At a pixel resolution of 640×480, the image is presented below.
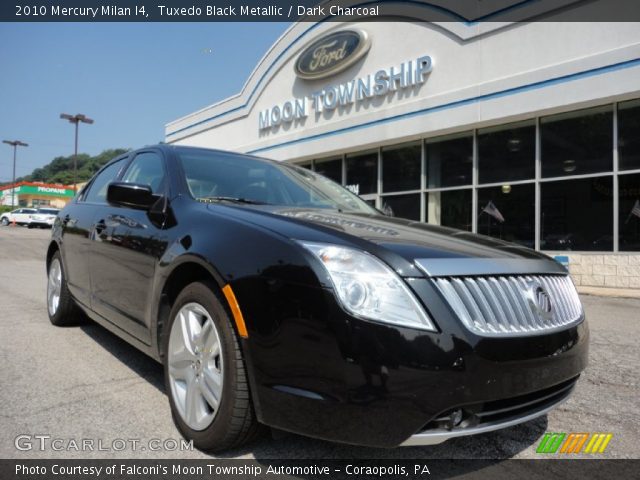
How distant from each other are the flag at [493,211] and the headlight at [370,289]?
32.0 feet

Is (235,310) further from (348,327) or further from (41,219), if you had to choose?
(41,219)

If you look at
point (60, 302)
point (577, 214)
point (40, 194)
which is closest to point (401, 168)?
point (577, 214)

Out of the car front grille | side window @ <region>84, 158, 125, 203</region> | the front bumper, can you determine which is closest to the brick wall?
the car front grille

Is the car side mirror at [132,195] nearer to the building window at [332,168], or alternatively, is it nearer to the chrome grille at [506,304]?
the chrome grille at [506,304]

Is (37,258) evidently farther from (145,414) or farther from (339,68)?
(145,414)

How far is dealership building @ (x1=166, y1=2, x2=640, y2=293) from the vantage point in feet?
29.7

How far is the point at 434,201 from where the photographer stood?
39.9 ft

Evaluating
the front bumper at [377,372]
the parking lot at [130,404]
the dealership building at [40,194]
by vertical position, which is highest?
the dealership building at [40,194]

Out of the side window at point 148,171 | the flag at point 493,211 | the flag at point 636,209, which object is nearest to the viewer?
the side window at point 148,171

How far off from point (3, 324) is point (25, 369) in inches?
64.6

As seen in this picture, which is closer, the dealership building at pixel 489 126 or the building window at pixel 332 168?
the dealership building at pixel 489 126

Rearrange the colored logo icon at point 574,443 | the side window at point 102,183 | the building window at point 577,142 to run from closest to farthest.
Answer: the colored logo icon at point 574,443 → the side window at point 102,183 → the building window at point 577,142

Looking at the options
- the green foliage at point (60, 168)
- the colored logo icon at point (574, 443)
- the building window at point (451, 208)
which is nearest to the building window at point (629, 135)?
the building window at point (451, 208)

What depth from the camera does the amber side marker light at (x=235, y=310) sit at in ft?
6.35
